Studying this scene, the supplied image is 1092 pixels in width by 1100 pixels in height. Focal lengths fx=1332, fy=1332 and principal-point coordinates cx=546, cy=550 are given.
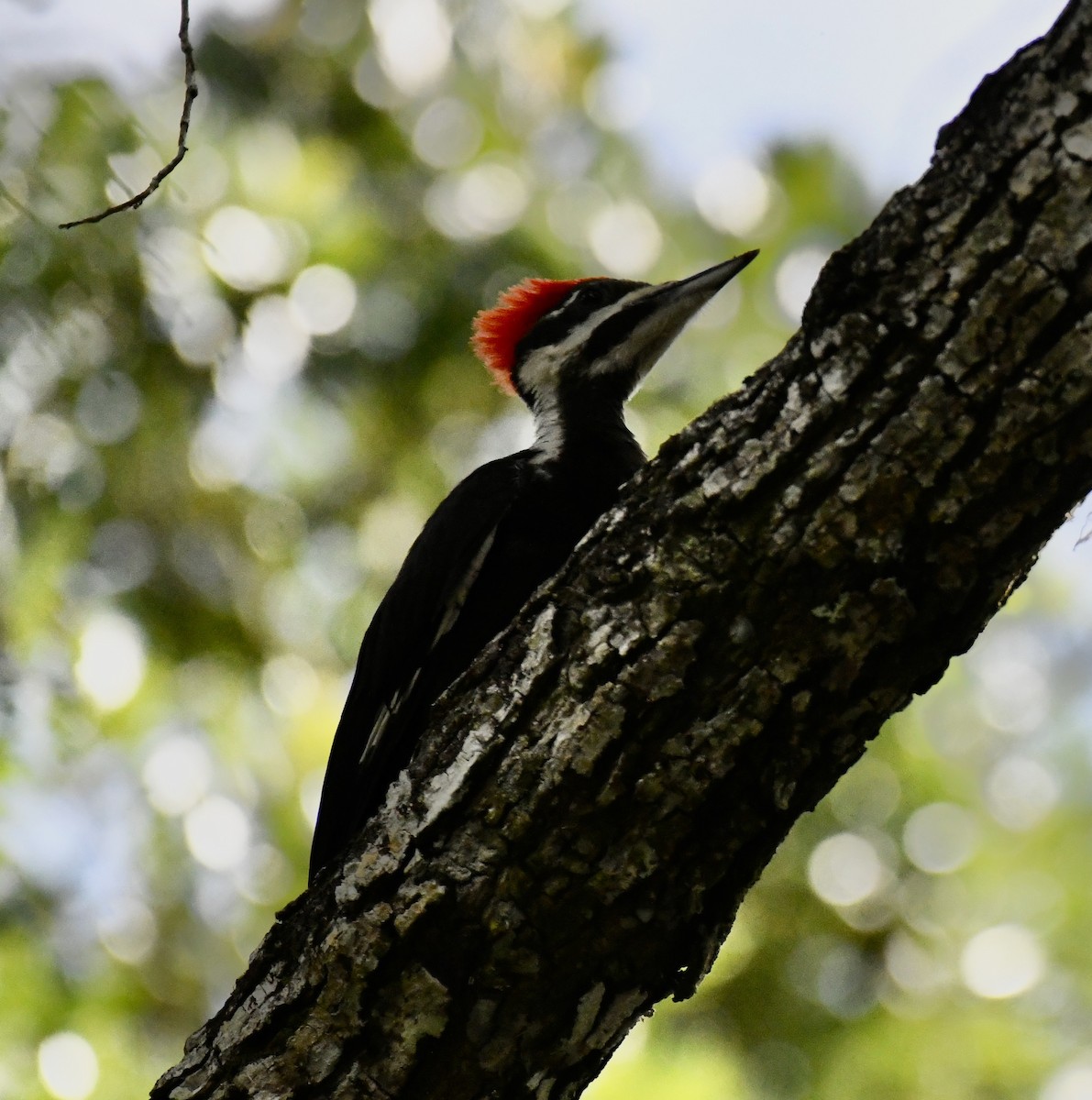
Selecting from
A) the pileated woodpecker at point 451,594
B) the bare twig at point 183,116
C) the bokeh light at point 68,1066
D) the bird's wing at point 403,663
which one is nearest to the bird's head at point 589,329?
the pileated woodpecker at point 451,594

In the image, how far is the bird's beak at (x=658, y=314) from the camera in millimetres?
3383

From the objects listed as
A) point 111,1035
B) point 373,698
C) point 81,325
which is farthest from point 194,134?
point 111,1035

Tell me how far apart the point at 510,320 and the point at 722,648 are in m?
2.21

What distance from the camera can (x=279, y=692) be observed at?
4.54 m

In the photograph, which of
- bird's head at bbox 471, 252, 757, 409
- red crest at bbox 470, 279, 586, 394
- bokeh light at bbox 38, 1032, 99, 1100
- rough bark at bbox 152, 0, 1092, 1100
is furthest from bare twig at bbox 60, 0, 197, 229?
bokeh light at bbox 38, 1032, 99, 1100

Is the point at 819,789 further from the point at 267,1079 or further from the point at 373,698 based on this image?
the point at 373,698

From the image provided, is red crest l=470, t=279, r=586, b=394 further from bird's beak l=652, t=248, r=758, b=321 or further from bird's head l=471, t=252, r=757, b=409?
bird's beak l=652, t=248, r=758, b=321

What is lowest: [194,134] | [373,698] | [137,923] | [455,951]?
[455,951]

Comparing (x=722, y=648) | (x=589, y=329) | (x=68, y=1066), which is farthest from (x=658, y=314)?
(x=68, y=1066)

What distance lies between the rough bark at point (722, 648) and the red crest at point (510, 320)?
1.90 meters

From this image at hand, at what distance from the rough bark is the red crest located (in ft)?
6.24

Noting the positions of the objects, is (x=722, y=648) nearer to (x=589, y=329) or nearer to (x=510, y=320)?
(x=589, y=329)

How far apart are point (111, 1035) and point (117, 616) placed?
136 centimetres

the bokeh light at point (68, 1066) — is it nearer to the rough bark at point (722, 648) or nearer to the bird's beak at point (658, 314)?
the rough bark at point (722, 648)
